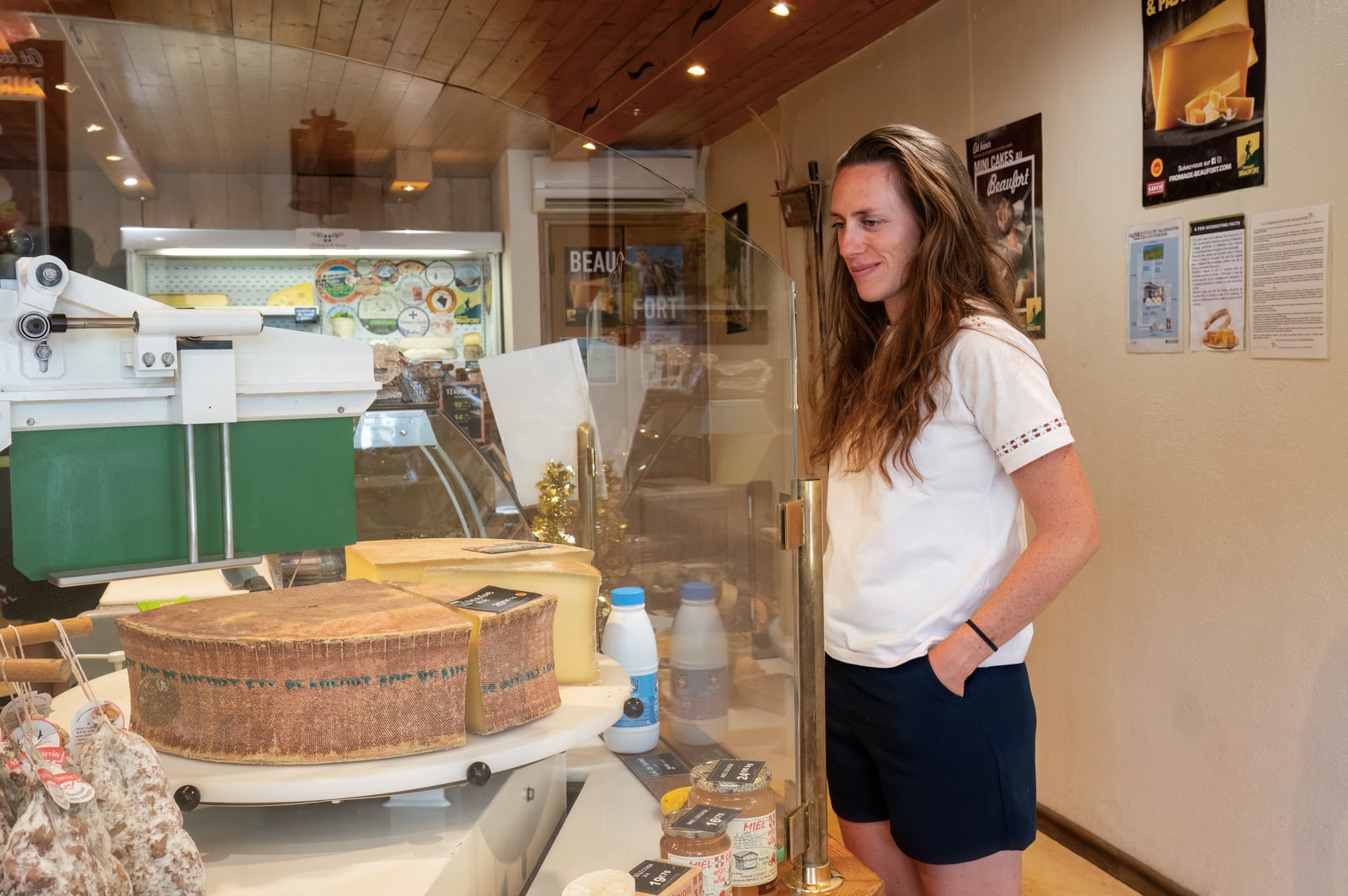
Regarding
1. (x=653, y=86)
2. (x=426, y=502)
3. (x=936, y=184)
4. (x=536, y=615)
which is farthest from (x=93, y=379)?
(x=653, y=86)

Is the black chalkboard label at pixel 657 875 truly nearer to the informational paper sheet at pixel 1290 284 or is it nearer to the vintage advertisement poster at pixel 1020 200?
the informational paper sheet at pixel 1290 284

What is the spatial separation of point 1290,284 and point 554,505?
1.85 metres

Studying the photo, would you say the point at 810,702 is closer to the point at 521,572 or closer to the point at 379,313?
the point at 521,572

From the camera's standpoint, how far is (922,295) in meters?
1.32

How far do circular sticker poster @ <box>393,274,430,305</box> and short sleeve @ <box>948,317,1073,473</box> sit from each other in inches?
26.6

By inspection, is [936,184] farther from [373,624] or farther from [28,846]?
[28,846]

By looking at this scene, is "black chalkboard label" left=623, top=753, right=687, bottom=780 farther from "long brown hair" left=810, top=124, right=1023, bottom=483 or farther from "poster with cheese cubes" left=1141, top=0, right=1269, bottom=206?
"poster with cheese cubes" left=1141, top=0, right=1269, bottom=206

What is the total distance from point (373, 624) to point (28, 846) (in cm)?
31

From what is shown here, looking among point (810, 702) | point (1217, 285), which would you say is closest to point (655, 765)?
point (810, 702)

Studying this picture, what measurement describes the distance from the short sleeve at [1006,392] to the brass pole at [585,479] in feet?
1.69

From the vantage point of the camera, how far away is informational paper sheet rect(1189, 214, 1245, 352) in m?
2.32

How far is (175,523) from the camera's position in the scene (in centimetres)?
81

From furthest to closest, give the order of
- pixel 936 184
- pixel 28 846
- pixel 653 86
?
pixel 653 86, pixel 936 184, pixel 28 846

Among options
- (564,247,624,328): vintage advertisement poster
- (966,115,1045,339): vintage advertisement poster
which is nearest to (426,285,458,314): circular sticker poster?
(564,247,624,328): vintage advertisement poster
